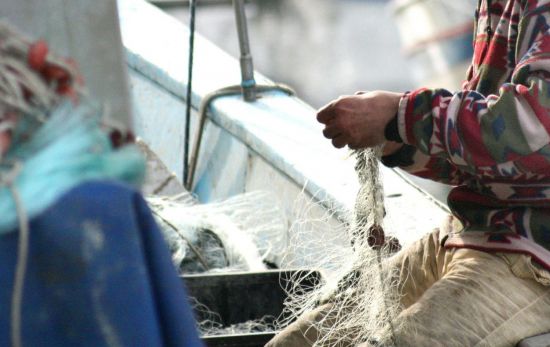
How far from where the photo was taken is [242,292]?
294 centimetres

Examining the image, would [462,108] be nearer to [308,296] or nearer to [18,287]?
[308,296]

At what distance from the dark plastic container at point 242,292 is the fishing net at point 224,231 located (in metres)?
0.34

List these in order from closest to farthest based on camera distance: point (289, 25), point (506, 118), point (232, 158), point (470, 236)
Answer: point (506, 118), point (470, 236), point (232, 158), point (289, 25)

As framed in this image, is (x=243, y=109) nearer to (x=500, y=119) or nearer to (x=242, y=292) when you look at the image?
(x=242, y=292)

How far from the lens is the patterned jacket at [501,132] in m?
2.09

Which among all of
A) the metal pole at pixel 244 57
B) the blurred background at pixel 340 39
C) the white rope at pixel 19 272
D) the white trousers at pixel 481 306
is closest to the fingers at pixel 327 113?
the white trousers at pixel 481 306

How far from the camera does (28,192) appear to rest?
1.22 metres

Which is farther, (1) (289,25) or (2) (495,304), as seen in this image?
(1) (289,25)

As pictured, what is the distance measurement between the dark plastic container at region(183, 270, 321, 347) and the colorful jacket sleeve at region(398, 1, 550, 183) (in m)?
0.80

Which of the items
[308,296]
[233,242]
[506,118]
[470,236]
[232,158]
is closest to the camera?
[506,118]

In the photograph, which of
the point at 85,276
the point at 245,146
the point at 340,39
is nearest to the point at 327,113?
the point at 85,276

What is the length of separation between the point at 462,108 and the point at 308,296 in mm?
695

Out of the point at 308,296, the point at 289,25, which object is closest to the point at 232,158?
the point at 308,296

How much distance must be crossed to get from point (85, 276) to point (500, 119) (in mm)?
1081
